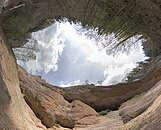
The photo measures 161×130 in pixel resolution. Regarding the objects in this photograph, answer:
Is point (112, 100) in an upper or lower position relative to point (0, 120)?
upper

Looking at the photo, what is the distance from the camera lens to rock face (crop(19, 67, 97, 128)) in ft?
37.8

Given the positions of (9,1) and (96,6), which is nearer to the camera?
(9,1)

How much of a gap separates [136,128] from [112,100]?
7964 mm

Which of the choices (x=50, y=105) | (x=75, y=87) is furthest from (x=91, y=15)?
(x=50, y=105)

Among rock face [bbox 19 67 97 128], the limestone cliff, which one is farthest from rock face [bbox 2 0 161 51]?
rock face [bbox 19 67 97 128]

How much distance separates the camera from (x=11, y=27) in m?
13.4

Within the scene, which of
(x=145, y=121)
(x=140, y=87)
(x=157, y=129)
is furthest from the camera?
(x=140, y=87)

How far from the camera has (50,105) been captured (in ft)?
40.0

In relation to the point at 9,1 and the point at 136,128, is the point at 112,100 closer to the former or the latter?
the point at 9,1

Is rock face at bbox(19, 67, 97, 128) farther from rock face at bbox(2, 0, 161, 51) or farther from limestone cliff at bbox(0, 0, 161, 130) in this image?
rock face at bbox(2, 0, 161, 51)

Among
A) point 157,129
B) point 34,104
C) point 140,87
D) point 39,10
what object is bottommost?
point 157,129

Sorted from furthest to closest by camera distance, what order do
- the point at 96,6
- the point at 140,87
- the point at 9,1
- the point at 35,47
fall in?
the point at 35,47 < the point at 140,87 < the point at 96,6 < the point at 9,1

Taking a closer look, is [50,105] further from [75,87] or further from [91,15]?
[91,15]

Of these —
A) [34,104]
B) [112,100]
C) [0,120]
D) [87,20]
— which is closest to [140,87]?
[112,100]
